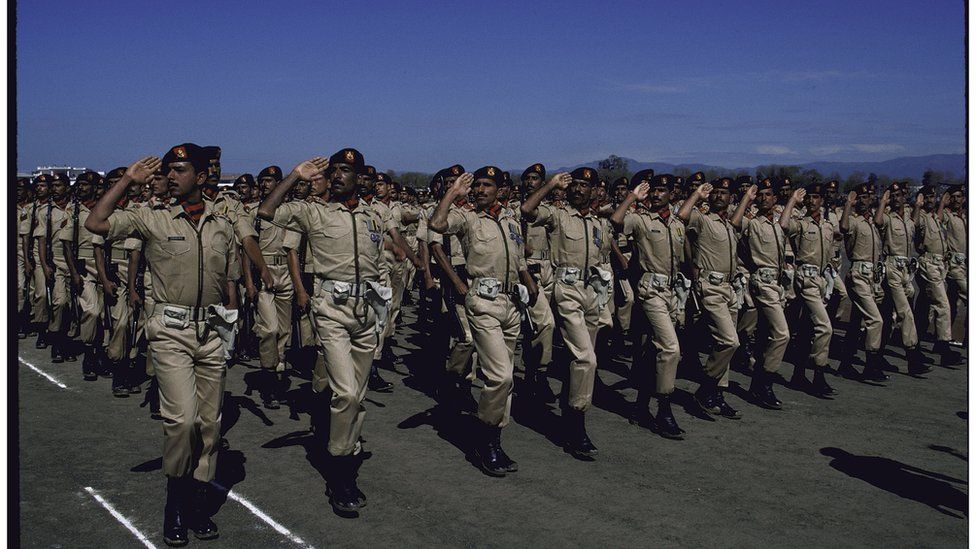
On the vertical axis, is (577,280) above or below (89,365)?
above

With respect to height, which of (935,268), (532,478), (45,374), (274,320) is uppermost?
(935,268)

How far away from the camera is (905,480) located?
7379 mm

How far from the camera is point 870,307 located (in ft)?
37.5

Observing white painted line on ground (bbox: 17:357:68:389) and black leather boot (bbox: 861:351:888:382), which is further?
black leather boot (bbox: 861:351:888:382)

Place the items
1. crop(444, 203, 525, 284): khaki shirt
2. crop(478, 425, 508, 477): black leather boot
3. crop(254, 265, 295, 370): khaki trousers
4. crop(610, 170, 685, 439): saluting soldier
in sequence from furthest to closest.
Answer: crop(254, 265, 295, 370): khaki trousers, crop(610, 170, 685, 439): saluting soldier, crop(444, 203, 525, 284): khaki shirt, crop(478, 425, 508, 477): black leather boot

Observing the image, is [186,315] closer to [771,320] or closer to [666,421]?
[666,421]

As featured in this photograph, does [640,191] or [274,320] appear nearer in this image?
[640,191]

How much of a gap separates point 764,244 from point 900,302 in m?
3.08

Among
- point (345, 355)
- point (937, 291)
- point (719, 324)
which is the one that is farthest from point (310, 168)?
point (937, 291)

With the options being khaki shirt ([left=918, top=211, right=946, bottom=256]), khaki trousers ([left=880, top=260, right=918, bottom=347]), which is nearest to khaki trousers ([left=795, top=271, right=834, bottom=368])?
khaki trousers ([left=880, top=260, right=918, bottom=347])

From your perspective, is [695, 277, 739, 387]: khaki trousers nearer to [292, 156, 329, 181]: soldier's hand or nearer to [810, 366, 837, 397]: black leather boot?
[810, 366, 837, 397]: black leather boot

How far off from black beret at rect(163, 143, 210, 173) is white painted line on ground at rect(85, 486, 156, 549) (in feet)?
8.31

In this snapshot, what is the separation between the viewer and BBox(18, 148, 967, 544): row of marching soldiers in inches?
245

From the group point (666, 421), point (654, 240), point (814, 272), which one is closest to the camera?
point (666, 421)
